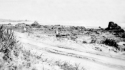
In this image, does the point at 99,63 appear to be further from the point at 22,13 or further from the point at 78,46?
the point at 22,13

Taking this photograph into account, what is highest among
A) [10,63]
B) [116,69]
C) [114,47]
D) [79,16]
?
[79,16]

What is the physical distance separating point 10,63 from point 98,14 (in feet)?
141

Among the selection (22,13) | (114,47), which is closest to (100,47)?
(114,47)

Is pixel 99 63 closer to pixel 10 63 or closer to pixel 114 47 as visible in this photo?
pixel 114 47

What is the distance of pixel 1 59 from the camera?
380cm

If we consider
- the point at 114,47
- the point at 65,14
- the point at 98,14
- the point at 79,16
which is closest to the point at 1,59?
the point at 114,47

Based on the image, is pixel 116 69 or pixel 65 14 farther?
pixel 65 14

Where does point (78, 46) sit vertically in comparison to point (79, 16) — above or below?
below

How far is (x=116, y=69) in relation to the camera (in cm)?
→ 690

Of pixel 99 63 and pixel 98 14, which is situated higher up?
pixel 98 14

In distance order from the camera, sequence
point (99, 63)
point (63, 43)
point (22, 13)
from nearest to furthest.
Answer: point (99, 63)
point (63, 43)
point (22, 13)

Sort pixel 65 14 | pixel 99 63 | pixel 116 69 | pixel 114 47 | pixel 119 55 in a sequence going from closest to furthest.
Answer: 1. pixel 116 69
2. pixel 99 63
3. pixel 119 55
4. pixel 114 47
5. pixel 65 14

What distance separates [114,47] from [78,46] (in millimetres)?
3545

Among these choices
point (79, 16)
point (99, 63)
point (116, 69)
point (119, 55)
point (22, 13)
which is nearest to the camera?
point (116, 69)
